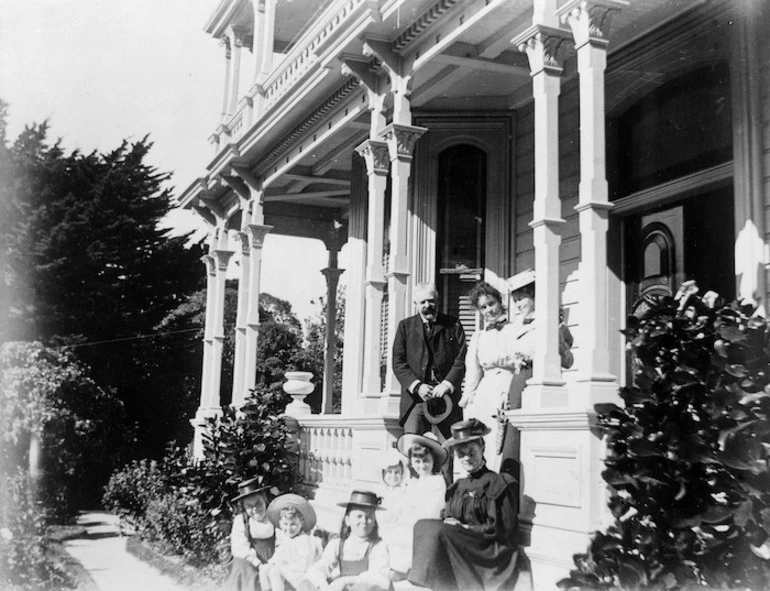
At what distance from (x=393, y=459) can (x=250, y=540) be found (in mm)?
1380

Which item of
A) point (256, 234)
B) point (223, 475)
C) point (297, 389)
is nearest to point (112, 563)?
point (223, 475)

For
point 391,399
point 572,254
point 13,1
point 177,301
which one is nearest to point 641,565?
point 391,399

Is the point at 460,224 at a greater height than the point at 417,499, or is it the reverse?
the point at 460,224

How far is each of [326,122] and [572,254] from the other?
3871 mm

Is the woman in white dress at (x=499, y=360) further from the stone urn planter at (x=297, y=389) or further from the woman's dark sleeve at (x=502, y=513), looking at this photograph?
the stone urn planter at (x=297, y=389)

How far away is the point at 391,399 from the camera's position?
27.3 feet

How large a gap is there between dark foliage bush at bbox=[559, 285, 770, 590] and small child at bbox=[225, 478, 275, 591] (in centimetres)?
321

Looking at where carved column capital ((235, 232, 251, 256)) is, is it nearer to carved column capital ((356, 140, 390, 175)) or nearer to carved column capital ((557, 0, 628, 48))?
carved column capital ((356, 140, 390, 175))

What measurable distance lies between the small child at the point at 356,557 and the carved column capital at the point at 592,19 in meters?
3.54

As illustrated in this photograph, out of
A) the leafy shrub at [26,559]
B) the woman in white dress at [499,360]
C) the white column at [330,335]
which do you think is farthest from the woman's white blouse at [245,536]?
the white column at [330,335]

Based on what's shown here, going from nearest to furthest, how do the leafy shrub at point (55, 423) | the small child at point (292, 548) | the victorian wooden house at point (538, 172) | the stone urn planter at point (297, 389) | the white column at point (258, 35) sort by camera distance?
the victorian wooden house at point (538, 172), the small child at point (292, 548), the stone urn planter at point (297, 389), the white column at point (258, 35), the leafy shrub at point (55, 423)

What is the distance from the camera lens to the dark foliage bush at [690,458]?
4047 mm

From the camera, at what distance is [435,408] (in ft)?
24.5

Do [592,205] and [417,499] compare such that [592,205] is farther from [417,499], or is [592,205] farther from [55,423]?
[55,423]
